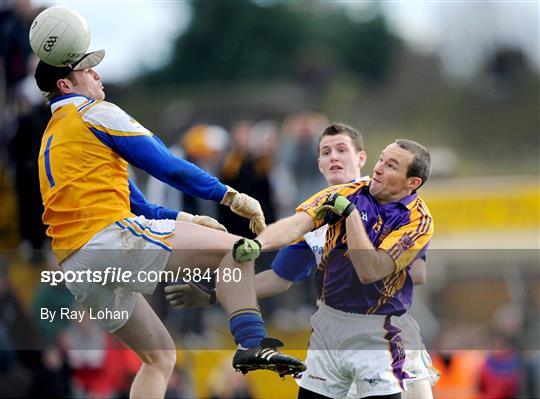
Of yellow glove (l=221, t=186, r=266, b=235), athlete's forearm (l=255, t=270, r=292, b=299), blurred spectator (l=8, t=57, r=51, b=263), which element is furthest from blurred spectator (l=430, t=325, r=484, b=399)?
yellow glove (l=221, t=186, r=266, b=235)

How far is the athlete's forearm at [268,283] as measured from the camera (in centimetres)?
700

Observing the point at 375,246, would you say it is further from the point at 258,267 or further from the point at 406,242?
the point at 258,267

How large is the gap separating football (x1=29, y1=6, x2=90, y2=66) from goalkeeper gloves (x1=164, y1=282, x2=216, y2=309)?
1.42 m

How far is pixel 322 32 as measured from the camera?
43250mm

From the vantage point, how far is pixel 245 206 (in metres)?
6.55

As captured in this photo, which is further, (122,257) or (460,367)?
(460,367)

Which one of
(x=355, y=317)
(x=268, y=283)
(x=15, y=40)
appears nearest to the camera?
(x=355, y=317)

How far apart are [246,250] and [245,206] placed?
0.85 ft

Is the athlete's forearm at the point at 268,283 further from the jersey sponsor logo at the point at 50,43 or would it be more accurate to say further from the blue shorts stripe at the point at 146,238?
the jersey sponsor logo at the point at 50,43

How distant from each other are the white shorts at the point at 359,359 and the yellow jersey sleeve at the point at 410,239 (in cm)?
41

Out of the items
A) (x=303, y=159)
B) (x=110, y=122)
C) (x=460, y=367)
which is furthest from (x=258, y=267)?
(x=303, y=159)

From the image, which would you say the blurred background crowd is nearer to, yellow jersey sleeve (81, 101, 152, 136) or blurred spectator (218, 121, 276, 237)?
blurred spectator (218, 121, 276, 237)

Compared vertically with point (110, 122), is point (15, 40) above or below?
above

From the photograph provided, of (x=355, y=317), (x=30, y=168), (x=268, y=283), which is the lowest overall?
(x=355, y=317)
